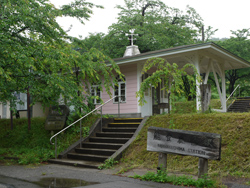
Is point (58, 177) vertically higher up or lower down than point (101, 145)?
lower down

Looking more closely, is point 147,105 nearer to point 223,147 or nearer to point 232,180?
point 223,147

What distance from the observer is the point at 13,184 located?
262 inches

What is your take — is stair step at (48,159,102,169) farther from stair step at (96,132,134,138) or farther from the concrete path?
stair step at (96,132,134,138)

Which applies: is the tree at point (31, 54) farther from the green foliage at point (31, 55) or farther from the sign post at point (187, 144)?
the sign post at point (187, 144)

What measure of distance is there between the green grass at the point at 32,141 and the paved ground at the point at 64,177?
1.43m

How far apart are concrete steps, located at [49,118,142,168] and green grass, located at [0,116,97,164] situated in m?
0.64

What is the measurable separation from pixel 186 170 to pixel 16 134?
1033cm

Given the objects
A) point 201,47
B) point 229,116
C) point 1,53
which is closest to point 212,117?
point 229,116

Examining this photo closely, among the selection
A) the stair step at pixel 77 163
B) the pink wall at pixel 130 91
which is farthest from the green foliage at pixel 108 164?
the pink wall at pixel 130 91

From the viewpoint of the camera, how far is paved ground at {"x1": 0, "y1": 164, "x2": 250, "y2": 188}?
6.39 meters

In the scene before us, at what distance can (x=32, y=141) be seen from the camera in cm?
1310

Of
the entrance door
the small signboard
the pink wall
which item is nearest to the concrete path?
the small signboard

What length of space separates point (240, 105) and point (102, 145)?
10618 mm

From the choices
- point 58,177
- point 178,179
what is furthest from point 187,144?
point 58,177
